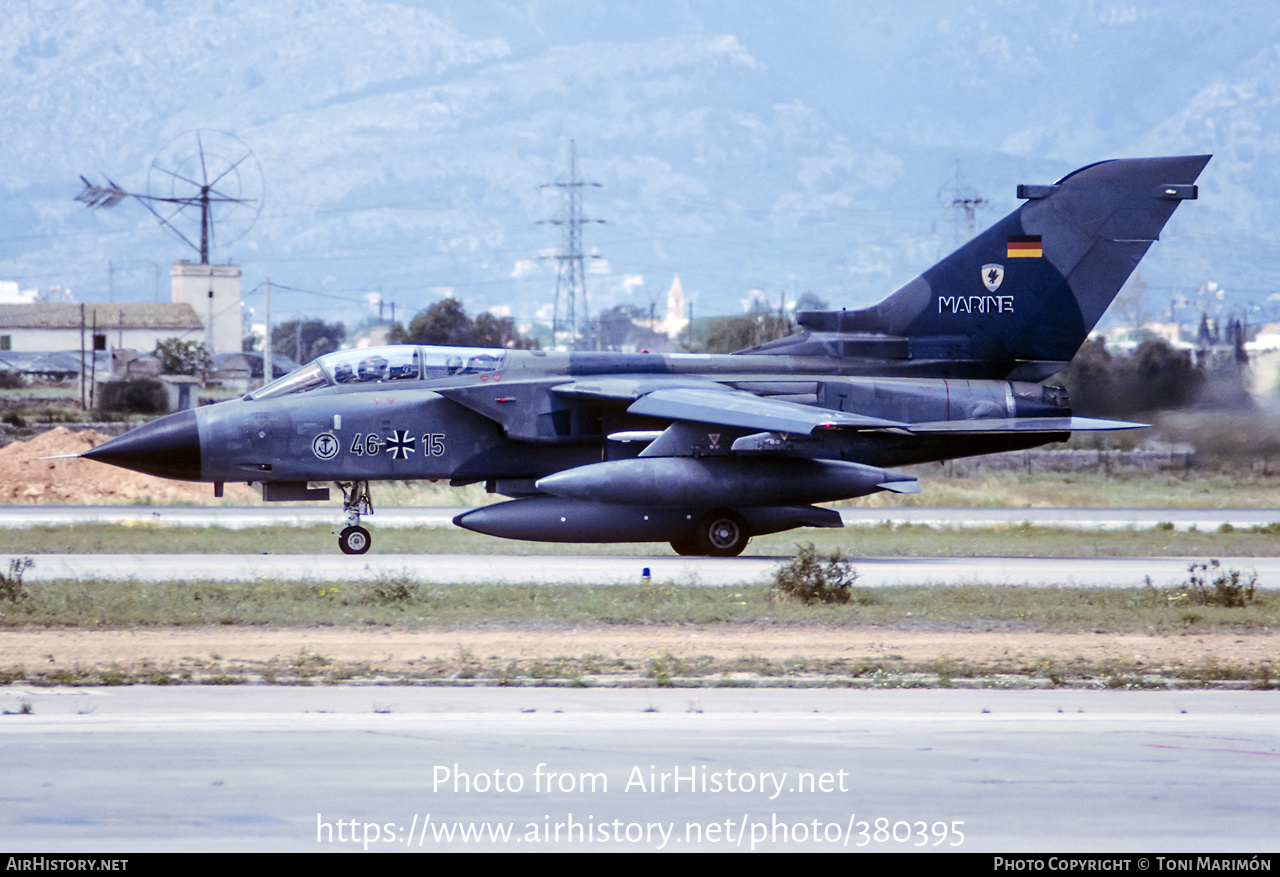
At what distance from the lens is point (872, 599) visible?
14906 millimetres

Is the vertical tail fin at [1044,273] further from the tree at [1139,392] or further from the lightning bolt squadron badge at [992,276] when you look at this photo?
the tree at [1139,392]

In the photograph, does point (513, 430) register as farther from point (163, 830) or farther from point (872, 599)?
point (163, 830)

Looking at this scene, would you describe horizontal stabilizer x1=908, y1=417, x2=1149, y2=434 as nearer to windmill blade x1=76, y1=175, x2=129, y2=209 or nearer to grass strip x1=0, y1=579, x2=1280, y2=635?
grass strip x1=0, y1=579, x2=1280, y2=635

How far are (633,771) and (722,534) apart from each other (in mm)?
12543

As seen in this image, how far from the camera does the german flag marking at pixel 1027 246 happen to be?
2025 centimetres

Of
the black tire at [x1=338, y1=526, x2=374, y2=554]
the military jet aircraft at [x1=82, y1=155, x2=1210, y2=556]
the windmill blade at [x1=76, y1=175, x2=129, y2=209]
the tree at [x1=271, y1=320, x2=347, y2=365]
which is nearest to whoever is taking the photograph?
the military jet aircraft at [x1=82, y1=155, x2=1210, y2=556]

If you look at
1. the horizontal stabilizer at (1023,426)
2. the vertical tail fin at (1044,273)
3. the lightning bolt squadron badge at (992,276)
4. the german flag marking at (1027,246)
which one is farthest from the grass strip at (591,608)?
the german flag marking at (1027,246)

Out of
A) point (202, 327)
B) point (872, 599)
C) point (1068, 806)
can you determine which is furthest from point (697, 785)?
point (202, 327)

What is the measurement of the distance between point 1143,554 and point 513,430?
9925 mm

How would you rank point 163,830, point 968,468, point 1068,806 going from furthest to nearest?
point 968,468 < point 1068,806 < point 163,830

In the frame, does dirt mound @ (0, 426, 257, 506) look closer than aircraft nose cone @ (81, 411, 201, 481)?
No

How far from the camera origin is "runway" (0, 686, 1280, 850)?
20.6 feet

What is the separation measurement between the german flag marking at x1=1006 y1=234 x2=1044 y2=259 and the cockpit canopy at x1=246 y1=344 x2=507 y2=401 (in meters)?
7.84

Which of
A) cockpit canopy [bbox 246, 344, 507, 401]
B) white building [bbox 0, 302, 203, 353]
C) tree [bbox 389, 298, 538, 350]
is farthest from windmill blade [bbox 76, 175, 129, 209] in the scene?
cockpit canopy [bbox 246, 344, 507, 401]
